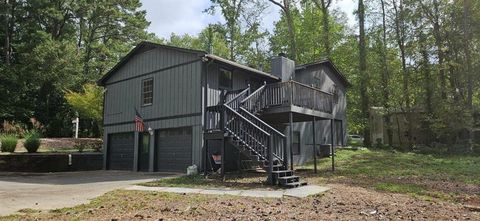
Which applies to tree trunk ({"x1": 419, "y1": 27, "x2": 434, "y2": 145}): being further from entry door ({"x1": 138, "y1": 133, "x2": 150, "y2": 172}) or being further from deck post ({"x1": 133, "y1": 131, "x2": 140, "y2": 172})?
deck post ({"x1": 133, "y1": 131, "x2": 140, "y2": 172})

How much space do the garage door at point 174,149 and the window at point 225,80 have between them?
2350 mm

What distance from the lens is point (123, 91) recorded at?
19.9m

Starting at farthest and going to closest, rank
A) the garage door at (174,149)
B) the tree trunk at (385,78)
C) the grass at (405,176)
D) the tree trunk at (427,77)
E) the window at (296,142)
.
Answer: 1. the tree trunk at (385,78)
2. the tree trunk at (427,77)
3. the window at (296,142)
4. the garage door at (174,149)
5. the grass at (405,176)

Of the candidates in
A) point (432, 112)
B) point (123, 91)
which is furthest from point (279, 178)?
point (432, 112)

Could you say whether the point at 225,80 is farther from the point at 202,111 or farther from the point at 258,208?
the point at 258,208

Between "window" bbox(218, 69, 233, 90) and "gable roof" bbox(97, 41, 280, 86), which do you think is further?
"window" bbox(218, 69, 233, 90)

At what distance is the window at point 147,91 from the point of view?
720 inches

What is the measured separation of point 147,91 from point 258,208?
12.2 meters

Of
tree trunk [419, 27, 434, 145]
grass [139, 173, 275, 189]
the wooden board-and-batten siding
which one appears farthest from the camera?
tree trunk [419, 27, 434, 145]

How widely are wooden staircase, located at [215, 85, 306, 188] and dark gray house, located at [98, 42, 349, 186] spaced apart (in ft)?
0.10

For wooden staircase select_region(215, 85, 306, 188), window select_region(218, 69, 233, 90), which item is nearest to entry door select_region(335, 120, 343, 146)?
window select_region(218, 69, 233, 90)

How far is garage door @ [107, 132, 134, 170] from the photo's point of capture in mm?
19094

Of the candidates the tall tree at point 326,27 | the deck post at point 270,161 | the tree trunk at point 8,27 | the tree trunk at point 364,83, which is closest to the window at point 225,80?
the deck post at point 270,161

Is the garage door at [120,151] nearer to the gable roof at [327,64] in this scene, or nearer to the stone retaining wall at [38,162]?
the stone retaining wall at [38,162]
